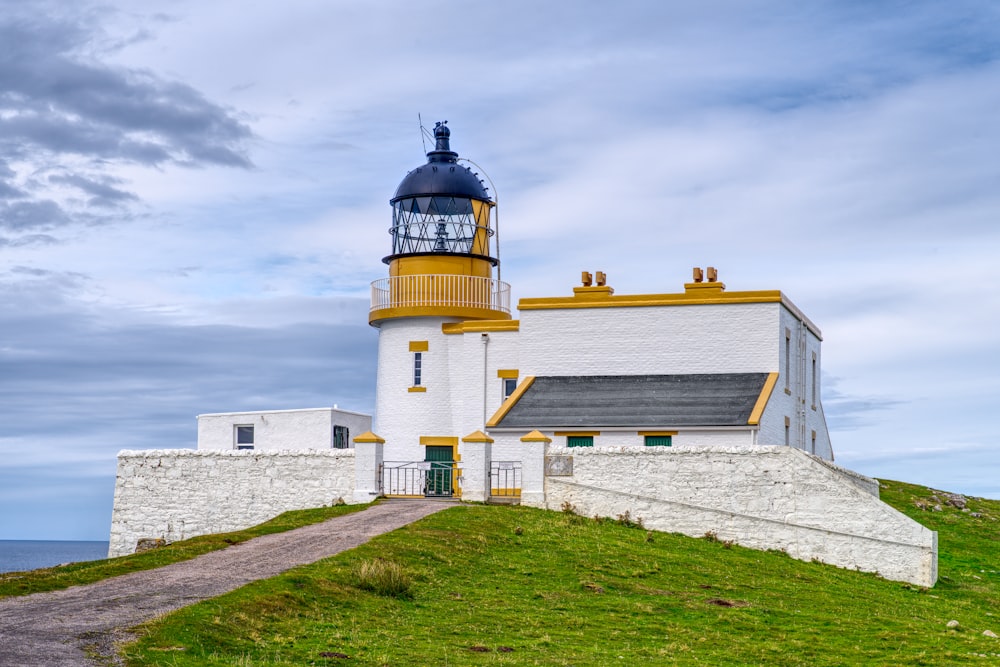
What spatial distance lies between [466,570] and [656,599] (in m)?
3.49

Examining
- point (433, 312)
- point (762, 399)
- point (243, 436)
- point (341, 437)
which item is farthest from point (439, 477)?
point (762, 399)

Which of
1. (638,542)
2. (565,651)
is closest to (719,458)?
(638,542)

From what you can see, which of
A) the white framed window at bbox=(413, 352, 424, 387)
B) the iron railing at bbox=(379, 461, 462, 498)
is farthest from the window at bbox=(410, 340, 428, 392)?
the iron railing at bbox=(379, 461, 462, 498)

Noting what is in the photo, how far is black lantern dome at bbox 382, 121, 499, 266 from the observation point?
120 ft

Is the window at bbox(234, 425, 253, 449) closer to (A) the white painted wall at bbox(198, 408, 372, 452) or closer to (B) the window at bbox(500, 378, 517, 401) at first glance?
(A) the white painted wall at bbox(198, 408, 372, 452)

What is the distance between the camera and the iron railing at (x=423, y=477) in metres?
33.9

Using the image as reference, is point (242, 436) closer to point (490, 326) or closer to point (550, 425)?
point (490, 326)

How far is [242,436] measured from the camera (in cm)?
3878

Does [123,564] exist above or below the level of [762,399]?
below

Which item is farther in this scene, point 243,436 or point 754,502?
point 243,436

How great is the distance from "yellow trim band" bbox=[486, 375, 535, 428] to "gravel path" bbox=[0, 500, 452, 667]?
583cm

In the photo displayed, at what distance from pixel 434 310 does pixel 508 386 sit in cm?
309

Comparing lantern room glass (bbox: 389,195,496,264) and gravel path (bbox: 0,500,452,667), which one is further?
lantern room glass (bbox: 389,195,496,264)

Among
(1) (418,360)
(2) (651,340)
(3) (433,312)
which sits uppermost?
(3) (433,312)
